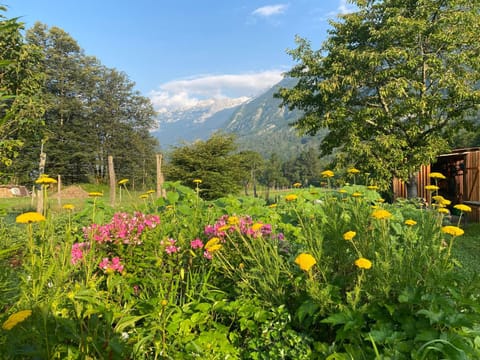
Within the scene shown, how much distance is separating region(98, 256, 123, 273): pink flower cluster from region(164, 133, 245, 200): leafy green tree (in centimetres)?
1086

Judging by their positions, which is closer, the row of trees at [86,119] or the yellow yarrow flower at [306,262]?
the yellow yarrow flower at [306,262]

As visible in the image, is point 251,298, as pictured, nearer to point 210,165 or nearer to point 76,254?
point 76,254

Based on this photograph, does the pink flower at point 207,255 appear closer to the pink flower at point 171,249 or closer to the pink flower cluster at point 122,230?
the pink flower at point 171,249

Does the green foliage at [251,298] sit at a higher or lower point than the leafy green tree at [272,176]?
higher

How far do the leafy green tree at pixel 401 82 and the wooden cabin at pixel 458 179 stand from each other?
83 centimetres

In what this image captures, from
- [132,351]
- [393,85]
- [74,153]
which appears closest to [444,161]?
[393,85]

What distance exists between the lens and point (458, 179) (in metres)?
12.2

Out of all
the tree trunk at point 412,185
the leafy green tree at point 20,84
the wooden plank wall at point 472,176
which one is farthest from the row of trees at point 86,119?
the wooden plank wall at point 472,176

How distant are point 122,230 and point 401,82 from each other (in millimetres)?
10314

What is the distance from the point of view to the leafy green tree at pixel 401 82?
32.1 ft

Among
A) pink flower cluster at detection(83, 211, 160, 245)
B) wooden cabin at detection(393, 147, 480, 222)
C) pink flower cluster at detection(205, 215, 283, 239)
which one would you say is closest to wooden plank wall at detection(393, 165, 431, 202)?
wooden cabin at detection(393, 147, 480, 222)

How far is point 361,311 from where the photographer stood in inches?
55.7

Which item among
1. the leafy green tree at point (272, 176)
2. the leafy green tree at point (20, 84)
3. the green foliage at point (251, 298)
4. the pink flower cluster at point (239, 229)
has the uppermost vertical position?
the leafy green tree at point (20, 84)

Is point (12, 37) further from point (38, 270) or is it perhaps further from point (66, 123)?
point (66, 123)
